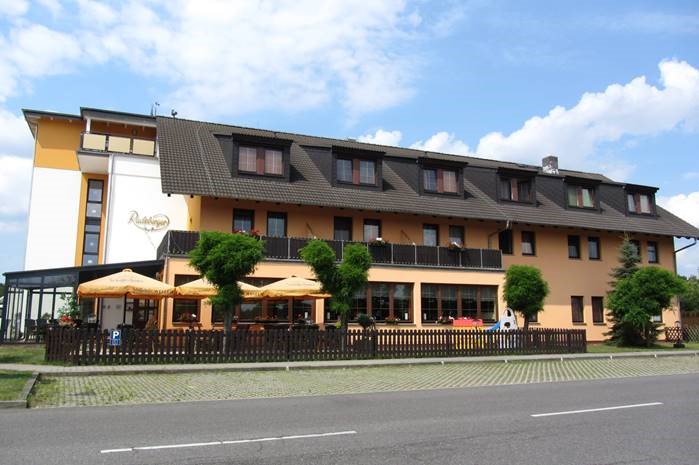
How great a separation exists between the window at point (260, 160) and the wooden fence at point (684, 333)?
21.9m

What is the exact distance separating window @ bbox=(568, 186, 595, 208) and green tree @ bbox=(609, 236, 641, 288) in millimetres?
3380

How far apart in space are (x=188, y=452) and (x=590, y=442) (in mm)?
4619

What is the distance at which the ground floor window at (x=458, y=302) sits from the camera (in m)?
27.6

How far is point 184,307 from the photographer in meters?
23.6

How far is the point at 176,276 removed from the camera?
23.1 metres

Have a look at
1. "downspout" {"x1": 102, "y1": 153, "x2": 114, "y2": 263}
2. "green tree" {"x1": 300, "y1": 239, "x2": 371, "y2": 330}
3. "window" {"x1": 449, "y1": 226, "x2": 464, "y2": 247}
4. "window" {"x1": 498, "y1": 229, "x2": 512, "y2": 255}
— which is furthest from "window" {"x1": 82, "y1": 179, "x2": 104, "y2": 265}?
"window" {"x1": 498, "y1": 229, "x2": 512, "y2": 255}

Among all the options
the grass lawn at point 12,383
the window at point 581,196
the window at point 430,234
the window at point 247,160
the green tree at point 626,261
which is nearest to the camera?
the grass lawn at point 12,383

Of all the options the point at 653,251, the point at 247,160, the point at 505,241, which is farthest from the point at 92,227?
the point at 653,251

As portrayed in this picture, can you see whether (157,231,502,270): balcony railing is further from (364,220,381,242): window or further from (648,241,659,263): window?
(648,241,659,263): window

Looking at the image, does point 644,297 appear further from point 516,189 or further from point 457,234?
Result: point 457,234

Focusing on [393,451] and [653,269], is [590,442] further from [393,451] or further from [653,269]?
[653,269]

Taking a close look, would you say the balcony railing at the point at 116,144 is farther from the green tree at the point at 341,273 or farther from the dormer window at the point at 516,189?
the dormer window at the point at 516,189

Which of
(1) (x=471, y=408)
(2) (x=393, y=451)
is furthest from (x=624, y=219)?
(2) (x=393, y=451)

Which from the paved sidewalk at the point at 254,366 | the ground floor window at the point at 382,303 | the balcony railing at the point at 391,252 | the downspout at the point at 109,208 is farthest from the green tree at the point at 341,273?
the downspout at the point at 109,208
